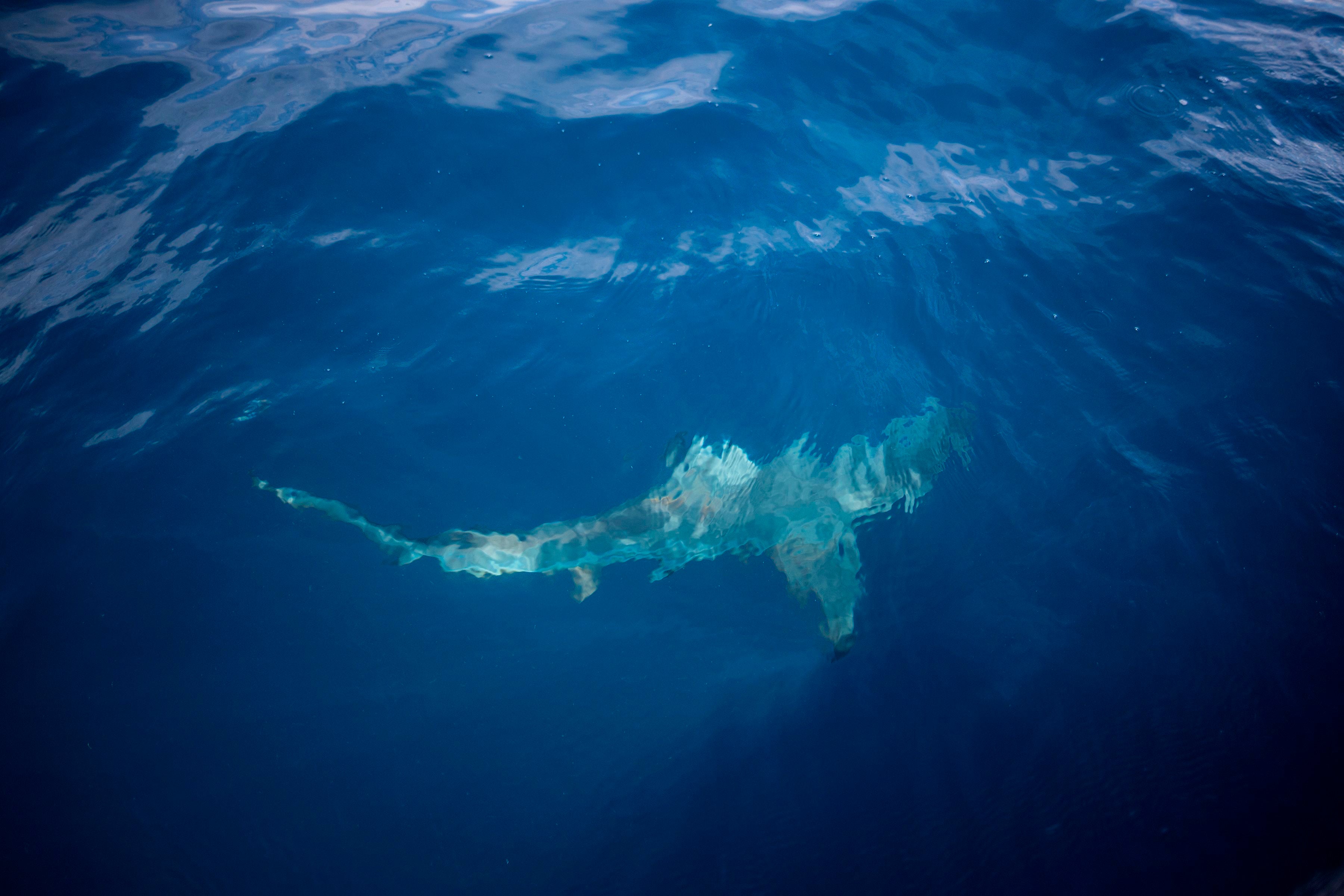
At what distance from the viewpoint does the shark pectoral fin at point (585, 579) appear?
31.7ft

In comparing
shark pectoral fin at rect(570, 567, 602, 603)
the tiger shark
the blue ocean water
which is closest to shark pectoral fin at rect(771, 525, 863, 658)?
the tiger shark

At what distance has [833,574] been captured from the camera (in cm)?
1016

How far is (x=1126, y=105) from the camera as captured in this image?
7.71 metres

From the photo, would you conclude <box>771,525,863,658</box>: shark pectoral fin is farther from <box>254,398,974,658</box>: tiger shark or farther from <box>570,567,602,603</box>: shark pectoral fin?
<box>570,567,602,603</box>: shark pectoral fin

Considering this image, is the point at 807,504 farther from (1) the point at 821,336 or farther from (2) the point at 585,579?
(2) the point at 585,579

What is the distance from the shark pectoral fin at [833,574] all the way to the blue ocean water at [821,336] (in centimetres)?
50

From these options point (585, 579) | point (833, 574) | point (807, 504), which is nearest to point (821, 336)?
point (807, 504)

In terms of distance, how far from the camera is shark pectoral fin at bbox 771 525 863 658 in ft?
32.6

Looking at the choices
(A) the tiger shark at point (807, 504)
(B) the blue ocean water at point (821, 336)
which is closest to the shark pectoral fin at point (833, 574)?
(A) the tiger shark at point (807, 504)

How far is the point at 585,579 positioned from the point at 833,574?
4694 mm

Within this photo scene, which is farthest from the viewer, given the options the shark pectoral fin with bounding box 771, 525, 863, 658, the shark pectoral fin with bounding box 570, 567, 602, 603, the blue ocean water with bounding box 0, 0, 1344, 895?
the shark pectoral fin with bounding box 771, 525, 863, 658

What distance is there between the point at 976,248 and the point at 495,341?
8.72m

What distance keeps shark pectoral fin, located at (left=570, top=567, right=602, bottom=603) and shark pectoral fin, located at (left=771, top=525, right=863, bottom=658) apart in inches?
147

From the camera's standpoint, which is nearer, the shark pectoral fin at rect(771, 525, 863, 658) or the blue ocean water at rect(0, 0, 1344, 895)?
the blue ocean water at rect(0, 0, 1344, 895)
